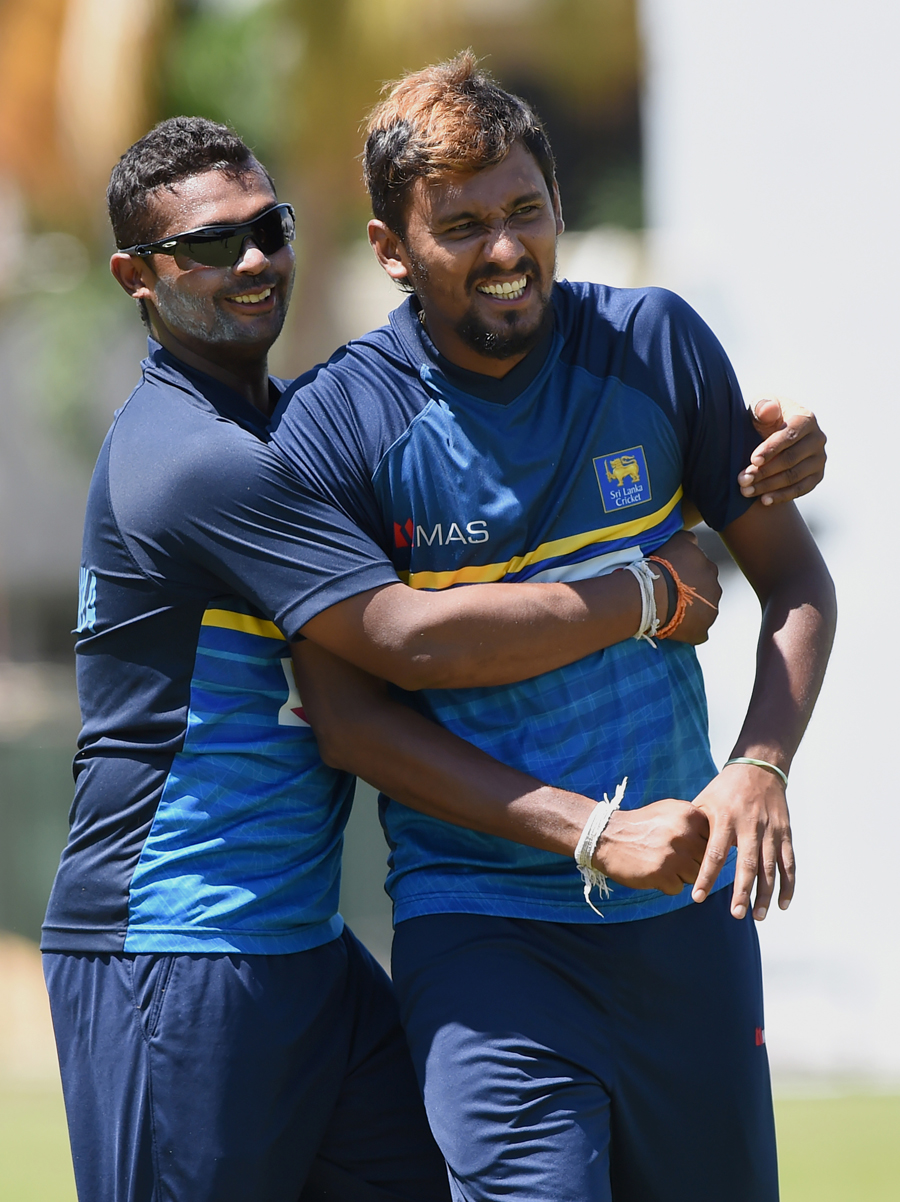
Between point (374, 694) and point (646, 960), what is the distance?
812mm

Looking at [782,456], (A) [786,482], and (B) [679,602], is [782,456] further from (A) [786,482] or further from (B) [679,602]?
(B) [679,602]

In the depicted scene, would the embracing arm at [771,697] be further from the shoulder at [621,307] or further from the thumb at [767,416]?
the shoulder at [621,307]

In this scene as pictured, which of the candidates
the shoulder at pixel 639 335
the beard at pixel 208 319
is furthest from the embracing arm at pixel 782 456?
the beard at pixel 208 319

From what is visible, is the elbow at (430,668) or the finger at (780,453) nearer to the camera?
the elbow at (430,668)

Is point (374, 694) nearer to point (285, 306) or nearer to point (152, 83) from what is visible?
point (285, 306)

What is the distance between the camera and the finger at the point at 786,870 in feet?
10.8

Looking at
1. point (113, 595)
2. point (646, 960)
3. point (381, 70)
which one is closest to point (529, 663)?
point (646, 960)

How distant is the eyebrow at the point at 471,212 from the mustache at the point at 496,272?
0.11 m

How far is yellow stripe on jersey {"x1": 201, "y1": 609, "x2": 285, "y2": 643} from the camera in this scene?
3.54 m

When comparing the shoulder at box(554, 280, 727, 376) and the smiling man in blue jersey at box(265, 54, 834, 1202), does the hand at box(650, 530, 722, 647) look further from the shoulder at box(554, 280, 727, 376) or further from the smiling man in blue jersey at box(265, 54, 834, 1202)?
the shoulder at box(554, 280, 727, 376)

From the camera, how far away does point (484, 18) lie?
1967cm

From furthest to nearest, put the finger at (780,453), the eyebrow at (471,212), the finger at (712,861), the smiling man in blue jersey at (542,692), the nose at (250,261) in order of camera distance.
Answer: the nose at (250,261), the finger at (780,453), the eyebrow at (471,212), the smiling man in blue jersey at (542,692), the finger at (712,861)

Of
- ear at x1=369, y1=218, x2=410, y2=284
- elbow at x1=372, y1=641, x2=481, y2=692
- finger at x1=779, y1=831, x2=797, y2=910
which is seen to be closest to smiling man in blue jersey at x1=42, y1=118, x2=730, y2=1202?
elbow at x1=372, y1=641, x2=481, y2=692

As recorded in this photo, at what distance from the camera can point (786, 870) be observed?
10.9ft
